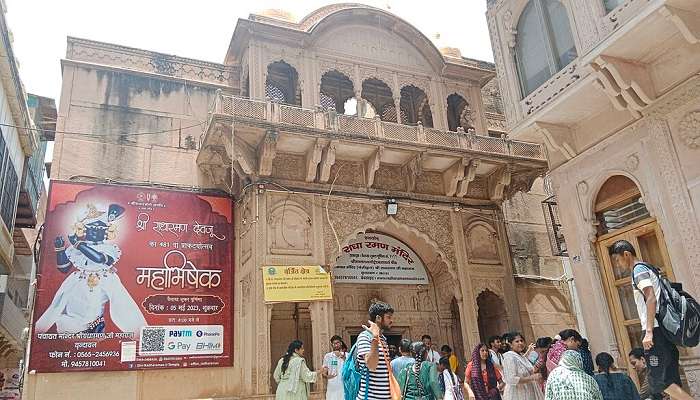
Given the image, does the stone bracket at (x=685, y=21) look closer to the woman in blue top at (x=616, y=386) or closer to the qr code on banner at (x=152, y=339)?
the woman in blue top at (x=616, y=386)

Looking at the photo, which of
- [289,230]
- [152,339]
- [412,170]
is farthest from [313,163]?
[152,339]

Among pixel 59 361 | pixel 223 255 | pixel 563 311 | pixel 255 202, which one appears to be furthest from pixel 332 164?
pixel 563 311

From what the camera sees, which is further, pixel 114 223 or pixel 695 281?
pixel 114 223

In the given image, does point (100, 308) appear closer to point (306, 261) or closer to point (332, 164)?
point (306, 261)

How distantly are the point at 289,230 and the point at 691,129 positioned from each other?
642 centimetres

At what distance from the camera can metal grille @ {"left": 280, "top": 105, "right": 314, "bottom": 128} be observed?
9.62 meters

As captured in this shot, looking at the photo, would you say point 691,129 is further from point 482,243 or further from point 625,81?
point 482,243

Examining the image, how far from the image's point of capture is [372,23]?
1184cm

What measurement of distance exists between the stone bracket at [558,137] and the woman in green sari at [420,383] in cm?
388

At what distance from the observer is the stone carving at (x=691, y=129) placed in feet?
18.7

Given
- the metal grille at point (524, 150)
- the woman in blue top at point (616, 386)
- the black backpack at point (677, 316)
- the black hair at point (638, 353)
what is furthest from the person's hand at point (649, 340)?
the metal grille at point (524, 150)

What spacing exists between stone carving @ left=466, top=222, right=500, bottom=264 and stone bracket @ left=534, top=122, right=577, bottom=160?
4124mm

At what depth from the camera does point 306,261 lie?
958 cm

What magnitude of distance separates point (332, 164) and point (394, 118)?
3123 millimetres
